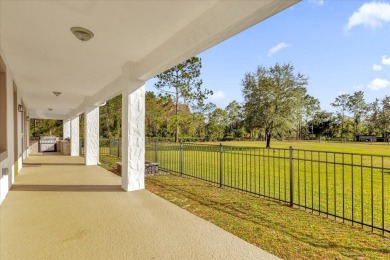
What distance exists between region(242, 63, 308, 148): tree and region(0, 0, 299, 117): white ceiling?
58.9 feet

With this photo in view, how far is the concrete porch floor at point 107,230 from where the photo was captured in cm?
241

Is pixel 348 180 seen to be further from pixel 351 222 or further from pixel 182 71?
pixel 182 71

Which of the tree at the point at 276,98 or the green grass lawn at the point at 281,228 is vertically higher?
the tree at the point at 276,98

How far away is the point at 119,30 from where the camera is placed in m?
3.50

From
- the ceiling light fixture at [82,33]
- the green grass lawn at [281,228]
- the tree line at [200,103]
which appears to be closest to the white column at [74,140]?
the tree line at [200,103]

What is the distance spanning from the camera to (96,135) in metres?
9.48

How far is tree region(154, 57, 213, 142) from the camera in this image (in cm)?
1842

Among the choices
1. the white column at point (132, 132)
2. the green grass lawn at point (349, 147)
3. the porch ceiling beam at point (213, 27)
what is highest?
the porch ceiling beam at point (213, 27)

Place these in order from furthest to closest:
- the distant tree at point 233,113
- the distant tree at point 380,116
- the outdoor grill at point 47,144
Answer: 1. the distant tree at point 233,113
2. the distant tree at point 380,116
3. the outdoor grill at point 47,144

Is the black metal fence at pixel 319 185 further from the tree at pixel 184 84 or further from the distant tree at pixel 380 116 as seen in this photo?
the distant tree at pixel 380 116

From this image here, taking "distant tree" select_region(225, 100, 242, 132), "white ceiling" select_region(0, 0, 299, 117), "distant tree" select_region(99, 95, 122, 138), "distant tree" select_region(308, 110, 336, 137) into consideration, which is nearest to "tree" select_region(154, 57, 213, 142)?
"distant tree" select_region(99, 95, 122, 138)

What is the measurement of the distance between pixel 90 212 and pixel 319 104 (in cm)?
6263

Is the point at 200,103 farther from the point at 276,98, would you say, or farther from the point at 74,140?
the point at 74,140

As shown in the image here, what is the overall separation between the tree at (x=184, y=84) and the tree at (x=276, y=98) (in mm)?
5580
